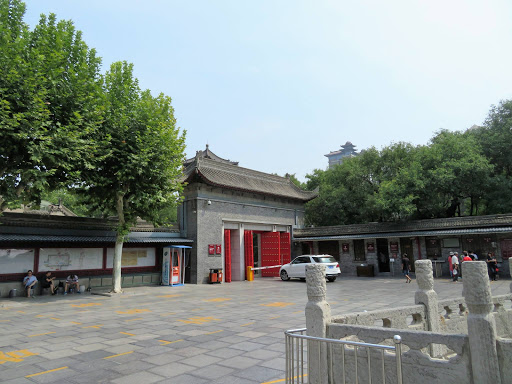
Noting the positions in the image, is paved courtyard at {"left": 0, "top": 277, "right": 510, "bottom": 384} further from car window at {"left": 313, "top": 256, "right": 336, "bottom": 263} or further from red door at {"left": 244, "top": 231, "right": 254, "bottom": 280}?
red door at {"left": 244, "top": 231, "right": 254, "bottom": 280}

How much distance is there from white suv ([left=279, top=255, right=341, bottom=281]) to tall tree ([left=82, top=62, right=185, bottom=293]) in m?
8.35

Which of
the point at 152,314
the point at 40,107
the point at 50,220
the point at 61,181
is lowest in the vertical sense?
the point at 152,314

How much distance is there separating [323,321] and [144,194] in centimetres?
1197

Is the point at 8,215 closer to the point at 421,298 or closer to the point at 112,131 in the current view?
the point at 112,131

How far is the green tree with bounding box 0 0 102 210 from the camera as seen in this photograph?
1078cm

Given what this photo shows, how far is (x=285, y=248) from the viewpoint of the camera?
24625 mm

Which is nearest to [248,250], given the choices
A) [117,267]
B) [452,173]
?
[117,267]

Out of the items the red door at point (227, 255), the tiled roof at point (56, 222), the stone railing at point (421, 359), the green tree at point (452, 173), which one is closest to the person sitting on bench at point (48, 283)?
the tiled roof at point (56, 222)

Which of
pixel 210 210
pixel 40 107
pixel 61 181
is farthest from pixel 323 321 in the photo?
pixel 210 210

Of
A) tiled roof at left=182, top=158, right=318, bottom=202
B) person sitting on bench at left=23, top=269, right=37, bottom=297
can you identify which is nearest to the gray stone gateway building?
tiled roof at left=182, top=158, right=318, bottom=202

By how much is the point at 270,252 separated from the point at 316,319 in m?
20.0

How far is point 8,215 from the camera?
45.6 ft

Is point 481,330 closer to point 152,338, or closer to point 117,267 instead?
point 152,338

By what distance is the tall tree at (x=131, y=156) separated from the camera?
45.5ft
